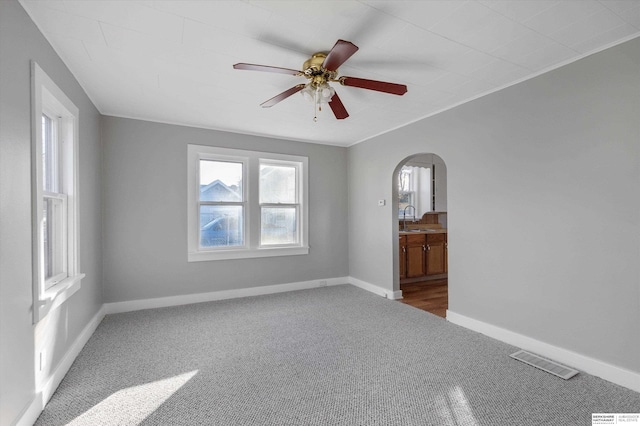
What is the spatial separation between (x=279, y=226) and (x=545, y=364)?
361cm

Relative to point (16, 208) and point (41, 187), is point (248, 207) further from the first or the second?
point (16, 208)

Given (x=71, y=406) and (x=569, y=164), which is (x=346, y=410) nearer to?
(x=71, y=406)

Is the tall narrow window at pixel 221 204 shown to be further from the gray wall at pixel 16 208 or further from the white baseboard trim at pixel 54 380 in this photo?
the gray wall at pixel 16 208

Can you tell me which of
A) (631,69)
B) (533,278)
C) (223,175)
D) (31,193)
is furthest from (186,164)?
(631,69)

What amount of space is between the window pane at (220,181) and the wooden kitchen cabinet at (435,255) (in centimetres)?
339

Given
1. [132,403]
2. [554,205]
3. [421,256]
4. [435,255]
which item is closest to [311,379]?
[132,403]

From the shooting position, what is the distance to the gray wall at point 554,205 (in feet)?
7.09

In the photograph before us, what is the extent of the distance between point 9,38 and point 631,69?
3.84 m

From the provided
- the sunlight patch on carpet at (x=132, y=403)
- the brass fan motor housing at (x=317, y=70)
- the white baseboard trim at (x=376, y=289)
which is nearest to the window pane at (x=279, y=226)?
the white baseboard trim at (x=376, y=289)

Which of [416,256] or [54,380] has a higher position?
[416,256]

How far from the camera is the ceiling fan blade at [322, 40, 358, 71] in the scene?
175 cm

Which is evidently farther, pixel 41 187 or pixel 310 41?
pixel 310 41

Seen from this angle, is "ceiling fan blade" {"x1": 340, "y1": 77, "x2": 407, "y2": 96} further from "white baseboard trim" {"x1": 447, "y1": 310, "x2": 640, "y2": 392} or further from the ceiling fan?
"white baseboard trim" {"x1": 447, "y1": 310, "x2": 640, "y2": 392}

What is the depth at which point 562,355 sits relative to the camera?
248cm
